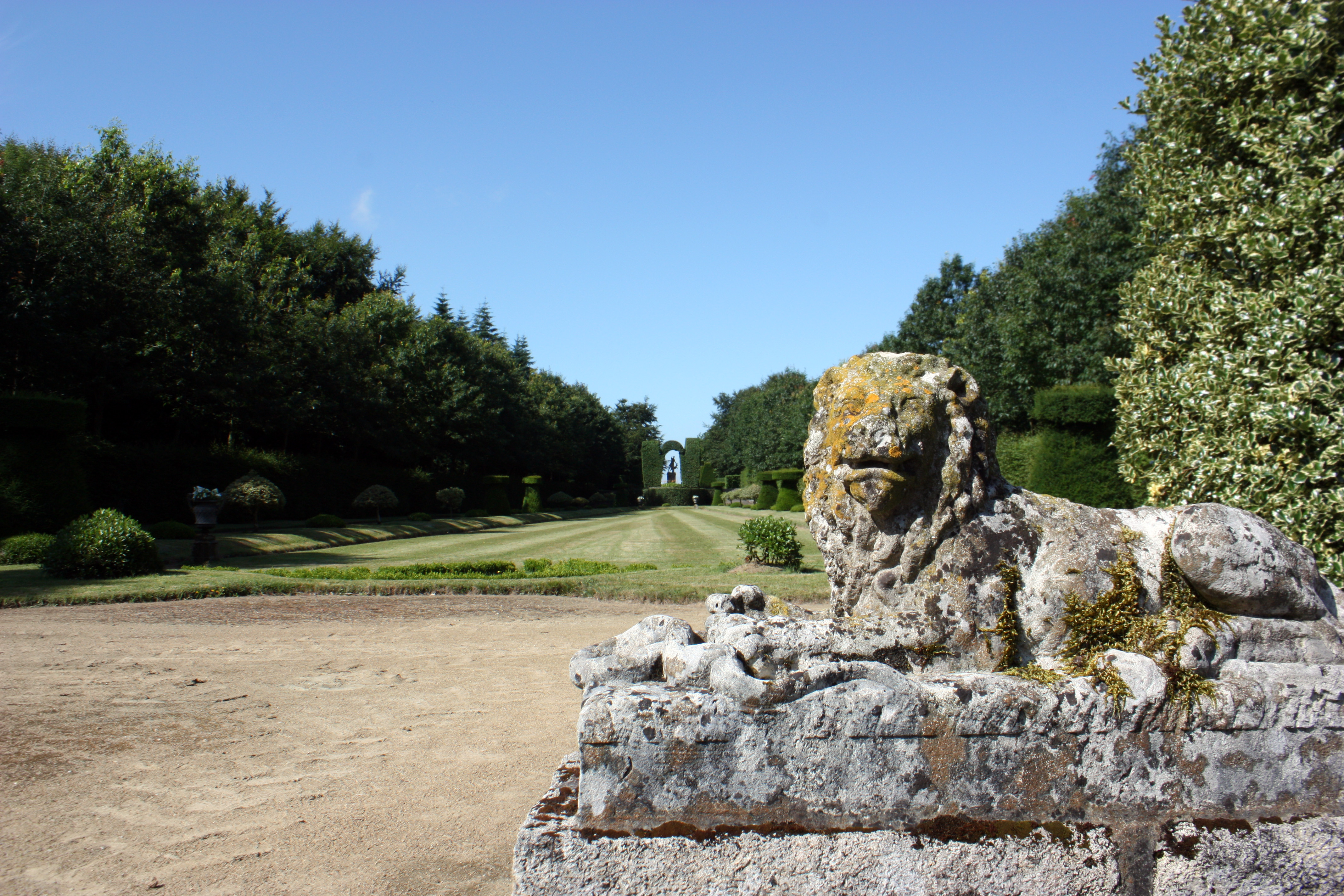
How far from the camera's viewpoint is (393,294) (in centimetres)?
3959

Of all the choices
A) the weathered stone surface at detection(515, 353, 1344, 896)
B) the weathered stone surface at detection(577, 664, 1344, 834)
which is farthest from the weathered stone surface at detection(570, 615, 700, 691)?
the weathered stone surface at detection(577, 664, 1344, 834)

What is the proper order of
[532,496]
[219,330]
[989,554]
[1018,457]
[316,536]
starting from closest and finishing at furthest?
[989,554], [1018,457], [316,536], [219,330], [532,496]

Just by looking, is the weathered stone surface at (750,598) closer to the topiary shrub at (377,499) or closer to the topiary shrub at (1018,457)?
the topiary shrub at (1018,457)

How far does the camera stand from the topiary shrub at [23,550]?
13.7 m

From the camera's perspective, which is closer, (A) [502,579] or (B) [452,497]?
(A) [502,579]

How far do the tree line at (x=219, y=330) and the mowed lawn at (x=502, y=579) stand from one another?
25.1ft

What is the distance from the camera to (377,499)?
1107 inches

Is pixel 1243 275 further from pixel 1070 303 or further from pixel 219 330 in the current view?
pixel 219 330

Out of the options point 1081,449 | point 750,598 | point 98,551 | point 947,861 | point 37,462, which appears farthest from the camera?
point 37,462

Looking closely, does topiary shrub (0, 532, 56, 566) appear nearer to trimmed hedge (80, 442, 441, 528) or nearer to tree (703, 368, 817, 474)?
trimmed hedge (80, 442, 441, 528)

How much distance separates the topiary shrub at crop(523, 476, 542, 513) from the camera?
42062 mm

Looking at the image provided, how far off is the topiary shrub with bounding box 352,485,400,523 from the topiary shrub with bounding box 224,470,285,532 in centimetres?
554

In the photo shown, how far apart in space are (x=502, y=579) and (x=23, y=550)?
9.22 meters

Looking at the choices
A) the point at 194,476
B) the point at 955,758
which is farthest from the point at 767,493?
the point at 955,758
